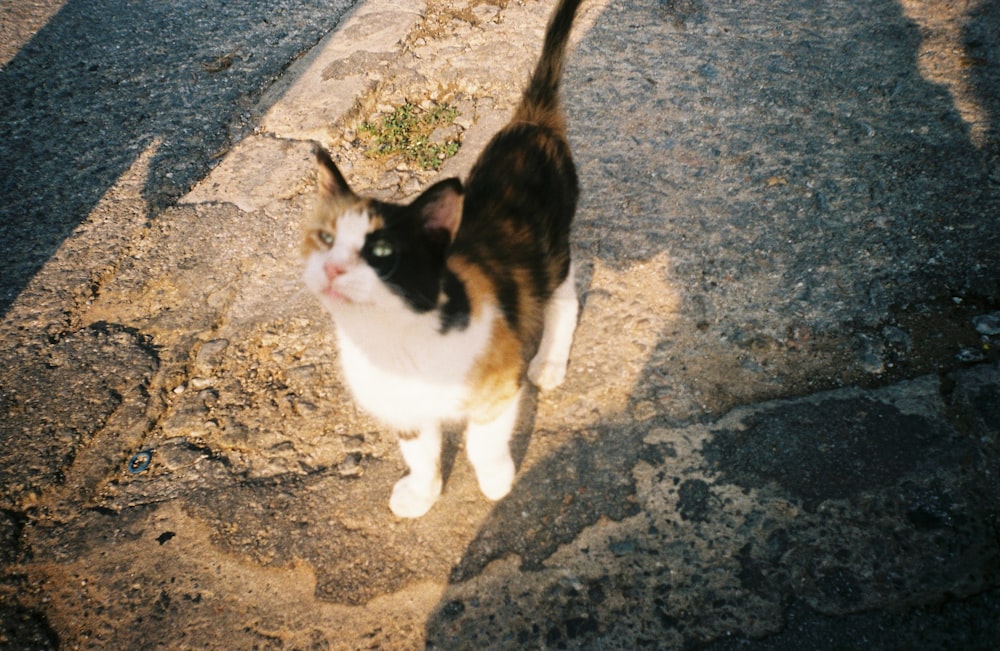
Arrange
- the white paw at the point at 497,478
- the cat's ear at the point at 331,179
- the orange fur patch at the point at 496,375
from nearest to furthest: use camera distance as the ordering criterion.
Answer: the cat's ear at the point at 331,179 → the orange fur patch at the point at 496,375 → the white paw at the point at 497,478

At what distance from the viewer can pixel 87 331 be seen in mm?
2535

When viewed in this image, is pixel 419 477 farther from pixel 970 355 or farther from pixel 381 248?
pixel 970 355

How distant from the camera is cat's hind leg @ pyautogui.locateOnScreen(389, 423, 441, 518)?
187cm

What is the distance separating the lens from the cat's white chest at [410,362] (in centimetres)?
149

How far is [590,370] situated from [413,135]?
1746 millimetres

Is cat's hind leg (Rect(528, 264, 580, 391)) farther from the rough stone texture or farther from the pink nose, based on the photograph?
the pink nose

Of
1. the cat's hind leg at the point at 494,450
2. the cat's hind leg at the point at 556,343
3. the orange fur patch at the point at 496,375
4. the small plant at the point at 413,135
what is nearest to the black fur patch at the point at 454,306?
the orange fur patch at the point at 496,375

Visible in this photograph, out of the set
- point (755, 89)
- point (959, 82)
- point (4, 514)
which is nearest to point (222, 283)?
point (4, 514)

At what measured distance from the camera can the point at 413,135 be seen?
10.9 ft

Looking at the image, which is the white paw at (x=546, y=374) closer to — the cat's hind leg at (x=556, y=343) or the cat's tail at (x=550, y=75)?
the cat's hind leg at (x=556, y=343)

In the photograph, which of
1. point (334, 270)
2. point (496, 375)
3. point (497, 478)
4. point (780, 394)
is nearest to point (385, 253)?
point (334, 270)

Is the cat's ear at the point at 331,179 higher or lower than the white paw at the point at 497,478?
higher

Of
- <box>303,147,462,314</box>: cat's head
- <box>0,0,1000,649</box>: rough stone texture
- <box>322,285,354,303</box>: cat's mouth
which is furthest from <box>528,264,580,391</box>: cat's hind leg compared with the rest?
<box>322,285,354,303</box>: cat's mouth

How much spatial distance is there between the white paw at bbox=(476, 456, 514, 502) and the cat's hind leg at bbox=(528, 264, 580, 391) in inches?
15.9
